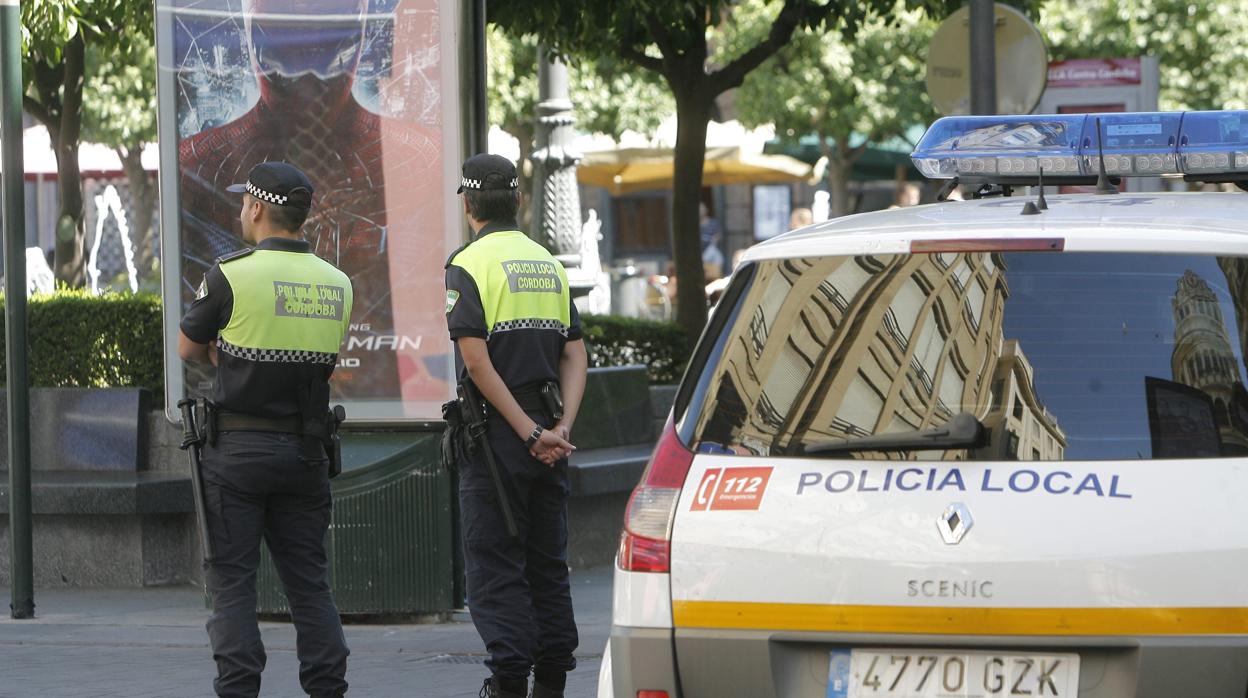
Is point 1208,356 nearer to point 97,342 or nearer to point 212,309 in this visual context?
point 212,309

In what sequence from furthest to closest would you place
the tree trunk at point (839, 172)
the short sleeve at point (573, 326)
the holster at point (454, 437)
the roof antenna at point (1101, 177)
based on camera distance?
the tree trunk at point (839, 172) → the short sleeve at point (573, 326) → the holster at point (454, 437) → the roof antenna at point (1101, 177)

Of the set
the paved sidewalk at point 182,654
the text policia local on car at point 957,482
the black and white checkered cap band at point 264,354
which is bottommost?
the paved sidewalk at point 182,654

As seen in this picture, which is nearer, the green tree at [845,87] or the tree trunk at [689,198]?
the tree trunk at [689,198]

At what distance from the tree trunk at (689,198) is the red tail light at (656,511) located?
8389 mm

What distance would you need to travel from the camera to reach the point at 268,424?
576 cm

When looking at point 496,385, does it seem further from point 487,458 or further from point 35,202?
point 35,202

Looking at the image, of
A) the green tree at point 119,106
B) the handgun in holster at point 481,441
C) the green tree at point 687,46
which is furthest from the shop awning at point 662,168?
the handgun in holster at point 481,441

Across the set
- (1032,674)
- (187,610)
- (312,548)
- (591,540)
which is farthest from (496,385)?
(591,540)

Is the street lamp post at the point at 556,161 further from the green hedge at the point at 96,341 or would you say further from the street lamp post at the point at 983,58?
the green hedge at the point at 96,341

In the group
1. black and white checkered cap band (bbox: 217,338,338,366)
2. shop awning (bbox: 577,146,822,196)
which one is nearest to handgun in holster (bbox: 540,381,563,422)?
black and white checkered cap band (bbox: 217,338,338,366)

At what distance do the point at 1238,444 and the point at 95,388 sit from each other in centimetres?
727

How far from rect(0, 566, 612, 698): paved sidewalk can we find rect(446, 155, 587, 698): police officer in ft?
2.42

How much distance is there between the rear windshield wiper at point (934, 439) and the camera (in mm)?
3846

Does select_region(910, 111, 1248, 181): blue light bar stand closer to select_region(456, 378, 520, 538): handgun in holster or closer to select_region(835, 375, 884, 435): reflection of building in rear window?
select_region(835, 375, 884, 435): reflection of building in rear window
